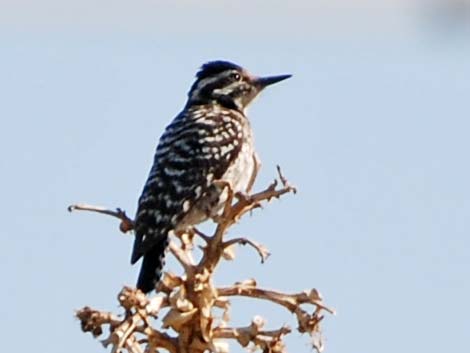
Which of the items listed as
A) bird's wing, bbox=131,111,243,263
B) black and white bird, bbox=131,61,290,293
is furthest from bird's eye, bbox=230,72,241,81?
bird's wing, bbox=131,111,243,263

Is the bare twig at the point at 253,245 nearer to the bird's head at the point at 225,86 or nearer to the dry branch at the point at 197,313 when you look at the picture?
the dry branch at the point at 197,313

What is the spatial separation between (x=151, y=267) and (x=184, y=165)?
1.78 m

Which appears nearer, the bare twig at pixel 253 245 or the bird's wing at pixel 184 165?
the bare twig at pixel 253 245

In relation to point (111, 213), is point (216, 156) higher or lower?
higher

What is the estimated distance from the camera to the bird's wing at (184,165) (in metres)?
8.56

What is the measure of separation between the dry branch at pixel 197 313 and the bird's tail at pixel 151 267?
86.9 inches

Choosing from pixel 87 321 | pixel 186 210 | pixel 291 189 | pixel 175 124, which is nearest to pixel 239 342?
pixel 87 321

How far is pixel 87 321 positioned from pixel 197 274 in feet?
1.53

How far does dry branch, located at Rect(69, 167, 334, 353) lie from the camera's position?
429 cm

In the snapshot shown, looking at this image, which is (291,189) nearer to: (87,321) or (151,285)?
(87,321)

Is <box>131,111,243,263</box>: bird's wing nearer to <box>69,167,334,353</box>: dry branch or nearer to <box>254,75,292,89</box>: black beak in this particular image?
<box>254,75,292,89</box>: black beak

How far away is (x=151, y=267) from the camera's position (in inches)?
298

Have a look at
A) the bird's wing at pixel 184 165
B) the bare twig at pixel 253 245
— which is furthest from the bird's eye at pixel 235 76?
the bare twig at pixel 253 245

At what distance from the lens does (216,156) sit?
9391 millimetres
